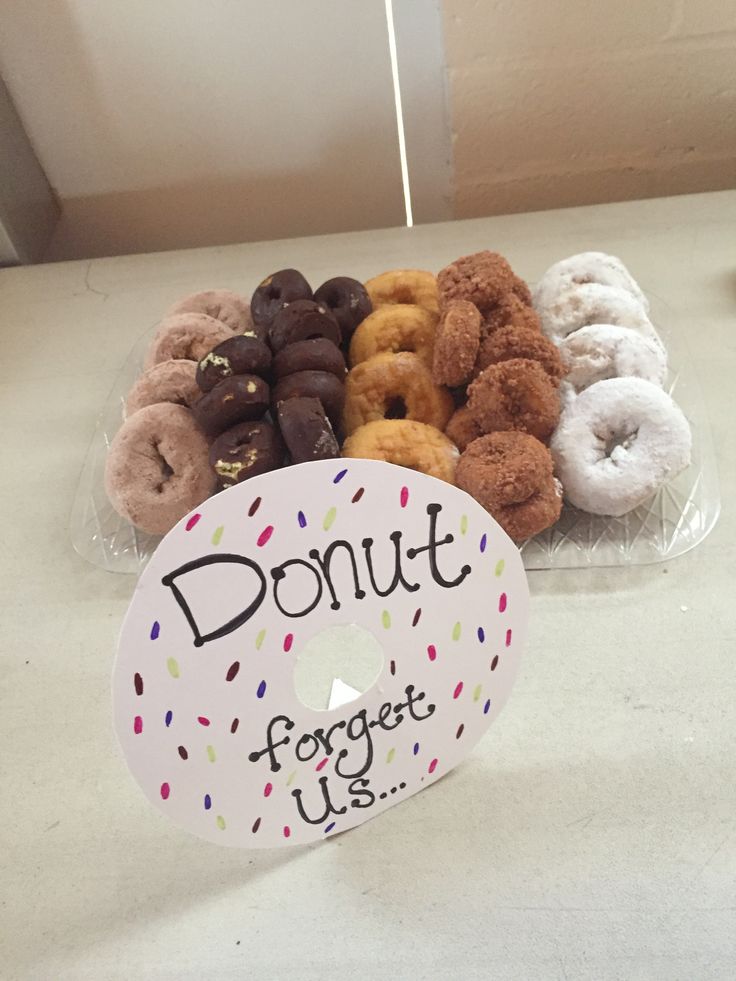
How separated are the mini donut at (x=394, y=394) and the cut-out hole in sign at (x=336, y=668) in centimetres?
25

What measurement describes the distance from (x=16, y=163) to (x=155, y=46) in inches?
12.8

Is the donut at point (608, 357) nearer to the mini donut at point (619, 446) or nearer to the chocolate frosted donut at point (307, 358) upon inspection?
the mini donut at point (619, 446)

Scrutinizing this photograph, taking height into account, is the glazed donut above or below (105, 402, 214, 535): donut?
above

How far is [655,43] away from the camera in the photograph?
1327 mm

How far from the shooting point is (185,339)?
99cm

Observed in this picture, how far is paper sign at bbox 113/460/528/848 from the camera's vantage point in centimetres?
48

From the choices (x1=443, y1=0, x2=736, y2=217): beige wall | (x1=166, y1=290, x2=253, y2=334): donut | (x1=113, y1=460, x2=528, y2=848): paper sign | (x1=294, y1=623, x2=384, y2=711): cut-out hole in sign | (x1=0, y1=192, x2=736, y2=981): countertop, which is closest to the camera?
(x1=113, y1=460, x2=528, y2=848): paper sign

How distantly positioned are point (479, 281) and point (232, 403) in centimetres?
31

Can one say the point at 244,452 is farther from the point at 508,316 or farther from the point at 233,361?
the point at 508,316

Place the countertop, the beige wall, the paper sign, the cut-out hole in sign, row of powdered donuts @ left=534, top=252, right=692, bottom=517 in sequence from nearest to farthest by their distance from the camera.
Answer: the paper sign < the countertop < the cut-out hole in sign < row of powdered donuts @ left=534, top=252, right=692, bottom=517 < the beige wall

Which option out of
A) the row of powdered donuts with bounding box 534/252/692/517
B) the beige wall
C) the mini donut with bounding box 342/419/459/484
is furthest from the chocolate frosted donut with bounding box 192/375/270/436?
the beige wall

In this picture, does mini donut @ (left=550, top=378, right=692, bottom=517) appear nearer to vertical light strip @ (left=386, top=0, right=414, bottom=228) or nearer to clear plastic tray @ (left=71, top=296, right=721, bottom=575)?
clear plastic tray @ (left=71, top=296, right=721, bottom=575)

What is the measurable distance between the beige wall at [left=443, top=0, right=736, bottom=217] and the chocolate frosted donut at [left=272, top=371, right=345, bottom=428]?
2.52 feet

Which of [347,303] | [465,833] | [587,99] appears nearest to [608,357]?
[347,303]
